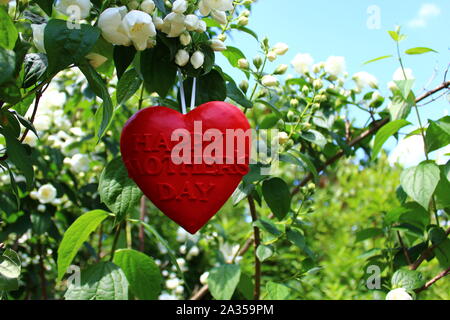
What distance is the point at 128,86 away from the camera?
110 cm

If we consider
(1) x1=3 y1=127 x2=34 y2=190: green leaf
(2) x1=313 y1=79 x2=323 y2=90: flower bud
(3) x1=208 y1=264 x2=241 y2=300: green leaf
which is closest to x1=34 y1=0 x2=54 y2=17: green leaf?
(1) x1=3 y1=127 x2=34 y2=190: green leaf

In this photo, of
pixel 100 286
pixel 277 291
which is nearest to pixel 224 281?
pixel 277 291

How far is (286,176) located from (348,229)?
596 millimetres

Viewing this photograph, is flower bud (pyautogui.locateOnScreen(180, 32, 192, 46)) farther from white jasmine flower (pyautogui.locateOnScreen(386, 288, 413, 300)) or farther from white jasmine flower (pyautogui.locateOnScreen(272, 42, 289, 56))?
white jasmine flower (pyautogui.locateOnScreen(386, 288, 413, 300))

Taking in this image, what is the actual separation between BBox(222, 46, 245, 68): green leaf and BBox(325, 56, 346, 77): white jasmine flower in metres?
0.51

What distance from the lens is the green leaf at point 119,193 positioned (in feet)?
3.57

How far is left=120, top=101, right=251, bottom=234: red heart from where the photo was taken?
35.7 inches

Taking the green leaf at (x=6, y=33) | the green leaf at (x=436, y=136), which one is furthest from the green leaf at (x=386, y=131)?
the green leaf at (x=6, y=33)

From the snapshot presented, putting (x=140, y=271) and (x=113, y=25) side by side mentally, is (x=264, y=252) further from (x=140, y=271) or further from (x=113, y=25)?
(x=113, y=25)

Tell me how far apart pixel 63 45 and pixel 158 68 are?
199 mm

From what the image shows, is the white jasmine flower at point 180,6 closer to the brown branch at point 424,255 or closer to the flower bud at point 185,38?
the flower bud at point 185,38

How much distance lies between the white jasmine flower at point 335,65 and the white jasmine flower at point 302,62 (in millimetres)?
90
